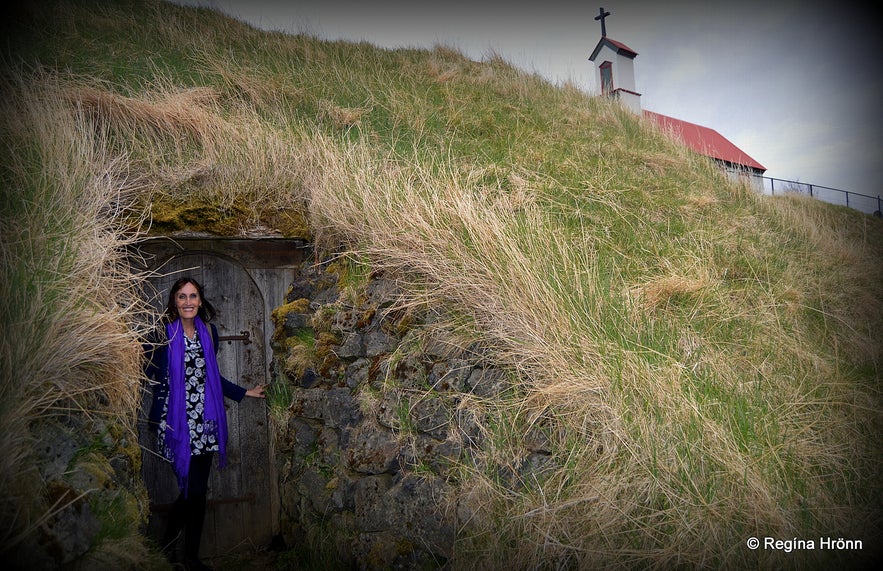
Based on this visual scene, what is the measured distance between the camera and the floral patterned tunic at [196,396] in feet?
13.1

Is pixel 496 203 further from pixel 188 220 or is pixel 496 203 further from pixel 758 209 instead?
pixel 758 209

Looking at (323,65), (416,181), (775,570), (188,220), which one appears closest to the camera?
(775,570)

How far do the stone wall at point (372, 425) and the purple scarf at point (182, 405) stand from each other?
57 cm

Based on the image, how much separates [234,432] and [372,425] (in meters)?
1.82

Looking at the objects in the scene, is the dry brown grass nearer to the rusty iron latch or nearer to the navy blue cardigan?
the navy blue cardigan

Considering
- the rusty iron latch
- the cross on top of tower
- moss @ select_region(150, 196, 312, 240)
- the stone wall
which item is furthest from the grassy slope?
the cross on top of tower

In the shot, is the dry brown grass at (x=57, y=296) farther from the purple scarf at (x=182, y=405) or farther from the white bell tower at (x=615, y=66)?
the white bell tower at (x=615, y=66)

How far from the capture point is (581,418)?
296 centimetres

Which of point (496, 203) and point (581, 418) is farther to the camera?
point (496, 203)

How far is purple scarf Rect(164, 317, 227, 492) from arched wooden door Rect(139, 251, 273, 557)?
0.61 meters

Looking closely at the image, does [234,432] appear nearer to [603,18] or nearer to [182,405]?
[182,405]

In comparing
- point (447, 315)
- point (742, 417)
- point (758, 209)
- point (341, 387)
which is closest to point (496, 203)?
point (447, 315)

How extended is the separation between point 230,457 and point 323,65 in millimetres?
6718

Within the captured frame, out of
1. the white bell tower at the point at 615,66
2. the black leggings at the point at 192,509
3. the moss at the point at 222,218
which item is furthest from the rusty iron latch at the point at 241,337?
the white bell tower at the point at 615,66
